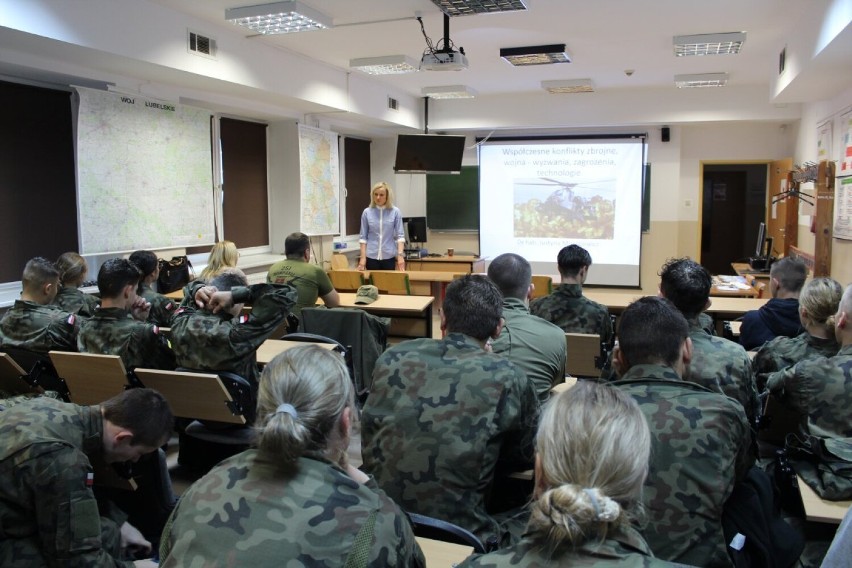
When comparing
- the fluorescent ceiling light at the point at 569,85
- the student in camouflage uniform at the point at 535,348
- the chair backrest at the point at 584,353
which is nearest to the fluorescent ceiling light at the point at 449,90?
the fluorescent ceiling light at the point at 569,85

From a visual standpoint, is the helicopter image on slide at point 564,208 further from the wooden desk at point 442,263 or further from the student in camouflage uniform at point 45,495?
the student in camouflage uniform at point 45,495

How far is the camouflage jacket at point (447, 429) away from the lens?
1.79m

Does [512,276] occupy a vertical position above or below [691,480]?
above

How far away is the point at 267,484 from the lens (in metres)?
1.23

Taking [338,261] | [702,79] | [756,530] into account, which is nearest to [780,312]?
[756,530]

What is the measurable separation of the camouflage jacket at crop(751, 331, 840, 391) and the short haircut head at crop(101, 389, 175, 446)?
235 centimetres

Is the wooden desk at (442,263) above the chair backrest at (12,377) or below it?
above

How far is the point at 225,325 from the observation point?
3012 mm

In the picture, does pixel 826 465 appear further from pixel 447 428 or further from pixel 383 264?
pixel 383 264

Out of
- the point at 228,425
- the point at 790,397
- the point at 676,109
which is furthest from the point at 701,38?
the point at 228,425

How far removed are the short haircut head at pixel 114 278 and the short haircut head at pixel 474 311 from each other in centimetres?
171

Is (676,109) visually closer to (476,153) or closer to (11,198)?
(476,153)

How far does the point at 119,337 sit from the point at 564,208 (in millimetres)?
7864

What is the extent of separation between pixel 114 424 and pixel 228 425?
3.78ft
